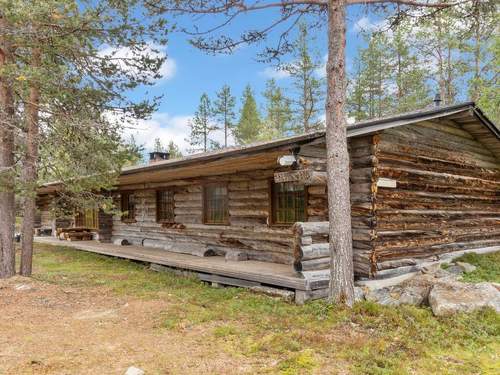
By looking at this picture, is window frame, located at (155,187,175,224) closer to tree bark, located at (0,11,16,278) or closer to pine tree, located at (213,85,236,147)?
tree bark, located at (0,11,16,278)

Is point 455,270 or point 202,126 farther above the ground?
point 202,126

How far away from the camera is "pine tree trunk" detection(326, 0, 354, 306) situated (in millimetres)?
6125

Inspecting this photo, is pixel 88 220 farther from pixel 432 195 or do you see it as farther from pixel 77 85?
pixel 432 195

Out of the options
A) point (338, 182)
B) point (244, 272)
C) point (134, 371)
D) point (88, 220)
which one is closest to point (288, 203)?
point (244, 272)

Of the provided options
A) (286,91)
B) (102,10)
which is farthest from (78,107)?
(286,91)

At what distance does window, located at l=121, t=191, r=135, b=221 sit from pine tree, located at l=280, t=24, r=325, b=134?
586 inches

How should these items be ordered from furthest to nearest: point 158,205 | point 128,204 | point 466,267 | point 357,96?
point 357,96, point 128,204, point 158,205, point 466,267

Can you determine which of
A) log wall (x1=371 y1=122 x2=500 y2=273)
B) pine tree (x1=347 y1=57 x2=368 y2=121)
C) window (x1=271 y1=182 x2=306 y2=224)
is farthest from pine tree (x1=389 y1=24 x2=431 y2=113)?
window (x1=271 y1=182 x2=306 y2=224)

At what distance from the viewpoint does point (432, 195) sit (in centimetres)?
938

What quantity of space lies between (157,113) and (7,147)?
10.8ft

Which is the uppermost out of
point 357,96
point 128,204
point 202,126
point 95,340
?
point 202,126

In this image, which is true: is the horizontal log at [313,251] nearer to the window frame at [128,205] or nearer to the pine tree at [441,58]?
the window frame at [128,205]

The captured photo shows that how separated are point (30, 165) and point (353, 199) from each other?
6.93m

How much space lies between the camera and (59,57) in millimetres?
8789
